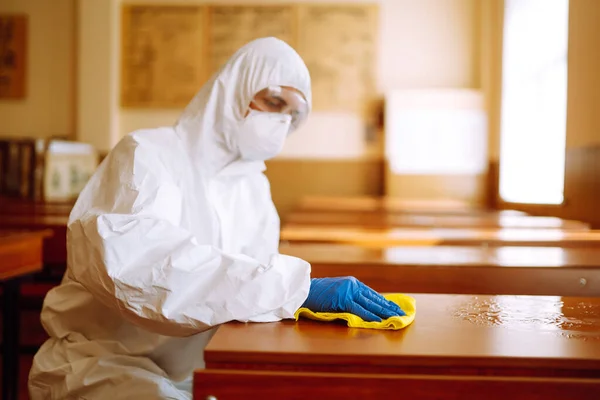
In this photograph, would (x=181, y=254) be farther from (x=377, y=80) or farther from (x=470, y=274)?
(x=377, y=80)

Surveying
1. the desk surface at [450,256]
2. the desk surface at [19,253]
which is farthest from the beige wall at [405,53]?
the desk surface at [450,256]

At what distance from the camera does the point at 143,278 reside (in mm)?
1238

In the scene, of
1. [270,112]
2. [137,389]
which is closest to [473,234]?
[270,112]

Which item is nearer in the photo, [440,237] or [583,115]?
[440,237]

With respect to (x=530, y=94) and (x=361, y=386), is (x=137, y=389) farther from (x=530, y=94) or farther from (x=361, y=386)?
(x=530, y=94)

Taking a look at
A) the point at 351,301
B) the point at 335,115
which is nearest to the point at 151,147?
the point at 351,301

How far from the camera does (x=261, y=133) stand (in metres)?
1.96

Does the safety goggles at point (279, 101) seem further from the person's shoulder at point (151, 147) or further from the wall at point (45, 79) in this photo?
the wall at point (45, 79)

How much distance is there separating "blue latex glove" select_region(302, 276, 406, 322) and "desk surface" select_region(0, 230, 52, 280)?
1555 mm

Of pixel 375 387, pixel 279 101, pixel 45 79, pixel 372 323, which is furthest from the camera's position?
pixel 45 79

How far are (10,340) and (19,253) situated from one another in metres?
0.34

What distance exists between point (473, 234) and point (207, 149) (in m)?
1.31

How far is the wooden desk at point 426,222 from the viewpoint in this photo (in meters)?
3.18

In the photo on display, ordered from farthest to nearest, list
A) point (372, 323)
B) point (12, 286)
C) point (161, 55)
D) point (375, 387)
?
point (161, 55)
point (12, 286)
point (372, 323)
point (375, 387)
